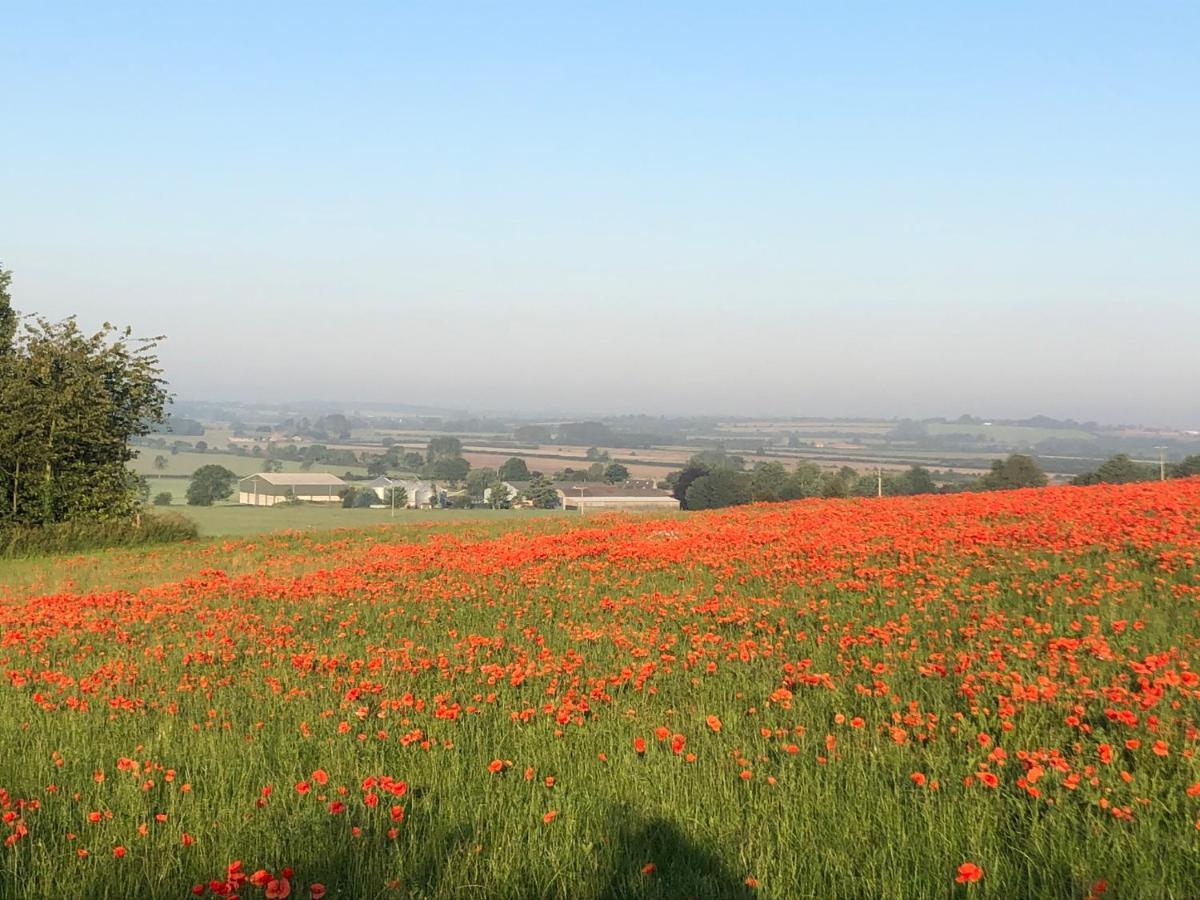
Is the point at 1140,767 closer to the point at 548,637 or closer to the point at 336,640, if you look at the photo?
the point at 548,637

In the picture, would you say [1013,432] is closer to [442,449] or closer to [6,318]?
[442,449]

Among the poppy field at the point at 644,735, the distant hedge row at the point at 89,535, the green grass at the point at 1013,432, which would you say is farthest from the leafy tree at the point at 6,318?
the green grass at the point at 1013,432

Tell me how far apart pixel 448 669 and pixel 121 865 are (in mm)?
4159

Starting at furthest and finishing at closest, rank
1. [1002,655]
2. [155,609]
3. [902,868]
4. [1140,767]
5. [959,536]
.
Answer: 1. [959,536]
2. [155,609]
3. [1002,655]
4. [1140,767]
5. [902,868]

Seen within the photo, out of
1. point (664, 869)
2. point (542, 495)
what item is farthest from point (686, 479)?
point (664, 869)

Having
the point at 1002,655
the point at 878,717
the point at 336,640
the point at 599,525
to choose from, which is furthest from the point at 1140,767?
the point at 599,525

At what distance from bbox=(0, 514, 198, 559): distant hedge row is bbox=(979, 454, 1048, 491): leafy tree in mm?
33786

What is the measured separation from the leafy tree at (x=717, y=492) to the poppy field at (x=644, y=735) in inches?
1694

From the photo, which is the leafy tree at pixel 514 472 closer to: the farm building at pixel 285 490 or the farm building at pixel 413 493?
the farm building at pixel 413 493

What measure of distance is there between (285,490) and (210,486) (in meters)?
5.08

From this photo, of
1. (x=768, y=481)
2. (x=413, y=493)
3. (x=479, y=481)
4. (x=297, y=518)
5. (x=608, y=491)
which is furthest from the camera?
(x=479, y=481)

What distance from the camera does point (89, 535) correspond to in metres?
29.8

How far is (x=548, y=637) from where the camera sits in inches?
396

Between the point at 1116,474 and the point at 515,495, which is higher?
the point at 1116,474
